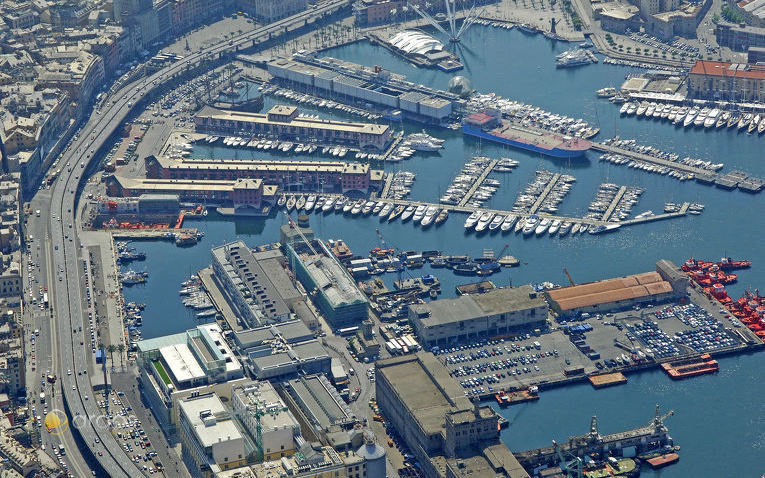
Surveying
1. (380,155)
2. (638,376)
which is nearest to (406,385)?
(638,376)

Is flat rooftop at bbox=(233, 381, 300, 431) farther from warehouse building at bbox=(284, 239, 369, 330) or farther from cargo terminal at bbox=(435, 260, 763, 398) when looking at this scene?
warehouse building at bbox=(284, 239, 369, 330)

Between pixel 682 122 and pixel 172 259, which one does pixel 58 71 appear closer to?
pixel 172 259

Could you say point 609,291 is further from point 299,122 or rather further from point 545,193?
point 299,122

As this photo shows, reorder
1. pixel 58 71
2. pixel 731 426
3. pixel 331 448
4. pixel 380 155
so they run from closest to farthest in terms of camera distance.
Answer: pixel 331 448
pixel 731 426
pixel 380 155
pixel 58 71

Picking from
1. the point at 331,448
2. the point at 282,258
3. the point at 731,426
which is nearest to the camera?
the point at 331,448

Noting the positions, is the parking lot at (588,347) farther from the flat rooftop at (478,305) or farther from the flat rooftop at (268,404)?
the flat rooftop at (268,404)

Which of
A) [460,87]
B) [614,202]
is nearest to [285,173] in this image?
[460,87]

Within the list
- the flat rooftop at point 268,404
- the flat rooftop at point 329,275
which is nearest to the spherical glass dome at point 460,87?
the flat rooftop at point 329,275
